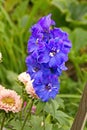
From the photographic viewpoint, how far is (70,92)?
270 cm

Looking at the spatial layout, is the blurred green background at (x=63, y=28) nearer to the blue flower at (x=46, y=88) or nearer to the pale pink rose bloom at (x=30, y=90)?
the pale pink rose bloom at (x=30, y=90)

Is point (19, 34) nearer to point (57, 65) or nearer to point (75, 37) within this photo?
point (75, 37)

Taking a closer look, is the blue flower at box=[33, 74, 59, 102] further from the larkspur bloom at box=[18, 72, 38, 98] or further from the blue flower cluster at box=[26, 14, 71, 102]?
the larkspur bloom at box=[18, 72, 38, 98]

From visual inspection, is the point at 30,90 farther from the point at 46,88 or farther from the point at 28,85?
the point at 46,88

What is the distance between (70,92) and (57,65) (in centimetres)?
135

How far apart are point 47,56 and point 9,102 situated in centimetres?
30

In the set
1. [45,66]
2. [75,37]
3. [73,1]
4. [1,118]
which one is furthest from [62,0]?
[45,66]

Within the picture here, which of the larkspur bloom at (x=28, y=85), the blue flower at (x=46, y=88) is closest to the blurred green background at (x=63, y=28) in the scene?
the larkspur bloom at (x=28, y=85)

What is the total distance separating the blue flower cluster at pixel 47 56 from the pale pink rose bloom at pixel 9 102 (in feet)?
0.55

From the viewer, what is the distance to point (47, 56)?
1.36 meters

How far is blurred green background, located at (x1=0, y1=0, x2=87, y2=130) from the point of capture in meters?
2.65

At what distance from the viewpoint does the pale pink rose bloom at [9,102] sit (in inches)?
61.1

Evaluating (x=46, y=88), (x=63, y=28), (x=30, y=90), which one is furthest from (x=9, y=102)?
(x=63, y=28)

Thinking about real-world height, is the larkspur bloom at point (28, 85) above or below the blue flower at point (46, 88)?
above
